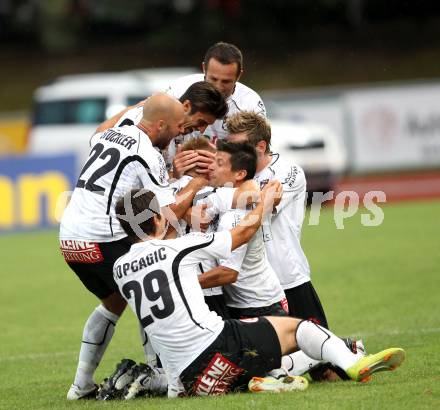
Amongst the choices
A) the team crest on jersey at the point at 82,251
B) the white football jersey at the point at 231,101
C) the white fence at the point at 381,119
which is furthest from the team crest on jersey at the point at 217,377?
the white fence at the point at 381,119

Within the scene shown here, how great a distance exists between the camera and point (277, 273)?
8.58 m

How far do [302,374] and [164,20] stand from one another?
3228 cm

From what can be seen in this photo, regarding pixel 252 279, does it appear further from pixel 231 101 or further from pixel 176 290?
pixel 231 101

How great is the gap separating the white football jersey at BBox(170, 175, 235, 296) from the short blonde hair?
0.46 meters

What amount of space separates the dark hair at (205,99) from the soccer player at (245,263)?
25cm

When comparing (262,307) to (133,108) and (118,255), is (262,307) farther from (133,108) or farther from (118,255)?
(133,108)

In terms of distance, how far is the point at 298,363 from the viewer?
785cm

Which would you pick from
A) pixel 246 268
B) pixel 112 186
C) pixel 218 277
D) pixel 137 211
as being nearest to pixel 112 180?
pixel 112 186

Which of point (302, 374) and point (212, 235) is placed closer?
point (212, 235)

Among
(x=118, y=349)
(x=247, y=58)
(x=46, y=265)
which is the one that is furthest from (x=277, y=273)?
(x=247, y=58)

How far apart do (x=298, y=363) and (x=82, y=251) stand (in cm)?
166

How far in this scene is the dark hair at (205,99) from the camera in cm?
798

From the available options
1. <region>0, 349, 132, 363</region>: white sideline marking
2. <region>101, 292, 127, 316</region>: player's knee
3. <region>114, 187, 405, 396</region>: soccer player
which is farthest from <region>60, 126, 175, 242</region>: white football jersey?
<region>0, 349, 132, 363</region>: white sideline marking

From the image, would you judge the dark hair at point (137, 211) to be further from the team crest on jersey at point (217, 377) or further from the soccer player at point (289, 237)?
the soccer player at point (289, 237)
